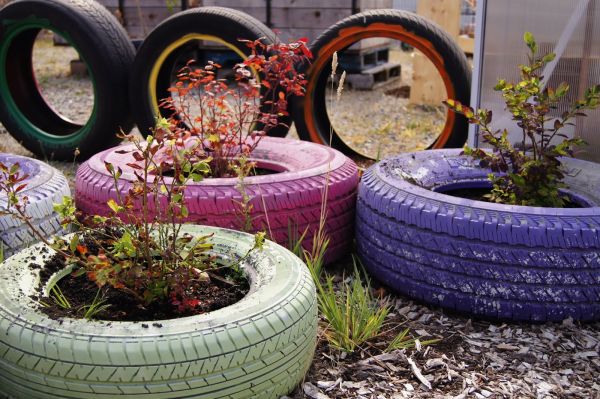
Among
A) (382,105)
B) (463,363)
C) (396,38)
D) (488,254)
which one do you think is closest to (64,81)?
(382,105)

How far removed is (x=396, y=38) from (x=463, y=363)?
8.88 ft

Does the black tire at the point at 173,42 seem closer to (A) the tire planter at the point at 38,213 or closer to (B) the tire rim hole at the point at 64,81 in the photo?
(B) the tire rim hole at the point at 64,81

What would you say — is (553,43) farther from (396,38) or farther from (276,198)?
(276,198)

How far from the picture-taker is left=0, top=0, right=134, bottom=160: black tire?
471 centimetres

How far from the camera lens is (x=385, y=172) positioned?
10.2 ft

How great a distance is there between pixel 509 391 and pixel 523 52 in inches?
90.7

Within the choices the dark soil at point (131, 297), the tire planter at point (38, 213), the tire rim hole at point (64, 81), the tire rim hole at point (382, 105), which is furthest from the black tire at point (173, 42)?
the dark soil at point (131, 297)

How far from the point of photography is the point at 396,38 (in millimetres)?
4547

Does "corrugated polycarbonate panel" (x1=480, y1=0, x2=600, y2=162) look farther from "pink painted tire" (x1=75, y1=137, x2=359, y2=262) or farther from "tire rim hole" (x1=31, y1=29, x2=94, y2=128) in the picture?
"tire rim hole" (x1=31, y1=29, x2=94, y2=128)

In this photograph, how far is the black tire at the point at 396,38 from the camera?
4375 mm

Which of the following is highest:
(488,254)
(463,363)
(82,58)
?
(82,58)

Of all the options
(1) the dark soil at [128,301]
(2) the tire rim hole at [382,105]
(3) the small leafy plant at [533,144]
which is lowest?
(2) the tire rim hole at [382,105]

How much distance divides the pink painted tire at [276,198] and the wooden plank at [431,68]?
415 cm

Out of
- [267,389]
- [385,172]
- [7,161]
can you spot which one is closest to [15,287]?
[267,389]
